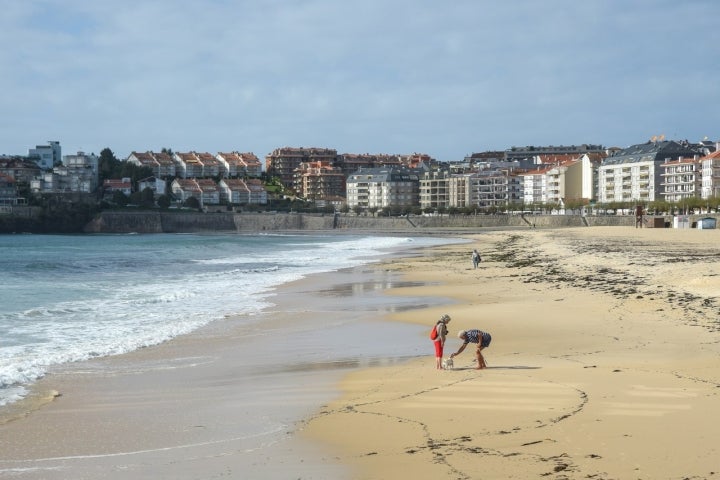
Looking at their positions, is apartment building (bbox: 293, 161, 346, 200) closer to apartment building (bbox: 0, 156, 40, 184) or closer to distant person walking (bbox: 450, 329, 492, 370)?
apartment building (bbox: 0, 156, 40, 184)

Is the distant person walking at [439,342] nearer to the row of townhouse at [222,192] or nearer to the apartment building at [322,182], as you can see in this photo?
the row of townhouse at [222,192]

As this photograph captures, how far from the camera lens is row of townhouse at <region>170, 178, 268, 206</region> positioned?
158 metres

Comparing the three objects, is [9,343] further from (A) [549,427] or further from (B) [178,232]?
(B) [178,232]

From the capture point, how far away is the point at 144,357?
1390 centimetres

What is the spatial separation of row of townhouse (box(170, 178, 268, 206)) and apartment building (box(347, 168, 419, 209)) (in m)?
18.0

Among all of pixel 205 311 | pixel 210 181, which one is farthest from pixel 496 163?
pixel 205 311

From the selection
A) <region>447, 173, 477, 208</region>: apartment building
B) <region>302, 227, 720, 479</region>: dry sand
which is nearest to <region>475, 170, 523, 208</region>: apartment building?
<region>447, 173, 477, 208</region>: apartment building

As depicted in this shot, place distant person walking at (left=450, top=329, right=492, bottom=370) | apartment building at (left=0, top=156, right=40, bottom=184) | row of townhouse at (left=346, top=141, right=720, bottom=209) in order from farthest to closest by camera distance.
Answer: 1. apartment building at (left=0, top=156, right=40, bottom=184)
2. row of townhouse at (left=346, top=141, right=720, bottom=209)
3. distant person walking at (left=450, top=329, right=492, bottom=370)

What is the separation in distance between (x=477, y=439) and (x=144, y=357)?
771 centimetres

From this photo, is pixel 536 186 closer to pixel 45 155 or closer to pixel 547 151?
pixel 547 151

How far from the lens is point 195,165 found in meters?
177

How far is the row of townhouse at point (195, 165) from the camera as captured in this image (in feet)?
571

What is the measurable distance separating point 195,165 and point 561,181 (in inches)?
3256

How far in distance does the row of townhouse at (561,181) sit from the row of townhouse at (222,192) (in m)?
18.2
